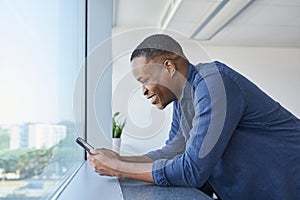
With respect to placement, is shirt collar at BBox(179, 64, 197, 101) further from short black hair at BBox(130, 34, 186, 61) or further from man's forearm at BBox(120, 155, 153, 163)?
man's forearm at BBox(120, 155, 153, 163)

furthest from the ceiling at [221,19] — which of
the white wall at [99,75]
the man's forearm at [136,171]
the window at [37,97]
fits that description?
the man's forearm at [136,171]

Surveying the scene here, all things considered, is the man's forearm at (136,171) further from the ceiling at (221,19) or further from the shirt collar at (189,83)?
the ceiling at (221,19)

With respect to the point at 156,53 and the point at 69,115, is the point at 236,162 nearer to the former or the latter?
the point at 156,53

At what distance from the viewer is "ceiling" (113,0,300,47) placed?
128 inches

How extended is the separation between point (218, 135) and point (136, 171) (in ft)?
0.88

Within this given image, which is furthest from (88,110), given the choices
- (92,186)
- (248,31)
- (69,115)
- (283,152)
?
(248,31)

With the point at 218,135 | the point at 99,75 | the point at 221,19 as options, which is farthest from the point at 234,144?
the point at 221,19

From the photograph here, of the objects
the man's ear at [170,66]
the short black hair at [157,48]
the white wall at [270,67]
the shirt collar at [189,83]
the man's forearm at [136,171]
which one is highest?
the white wall at [270,67]

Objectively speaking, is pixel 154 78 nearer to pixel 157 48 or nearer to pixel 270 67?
pixel 157 48

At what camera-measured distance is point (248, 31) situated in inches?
162

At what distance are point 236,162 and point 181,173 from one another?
0.59 feet

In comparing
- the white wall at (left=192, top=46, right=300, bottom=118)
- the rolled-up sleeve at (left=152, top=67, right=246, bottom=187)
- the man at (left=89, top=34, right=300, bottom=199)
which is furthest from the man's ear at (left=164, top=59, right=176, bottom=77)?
the white wall at (left=192, top=46, right=300, bottom=118)

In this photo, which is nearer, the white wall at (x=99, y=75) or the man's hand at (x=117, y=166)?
the man's hand at (x=117, y=166)

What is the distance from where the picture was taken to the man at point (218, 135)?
94 cm
